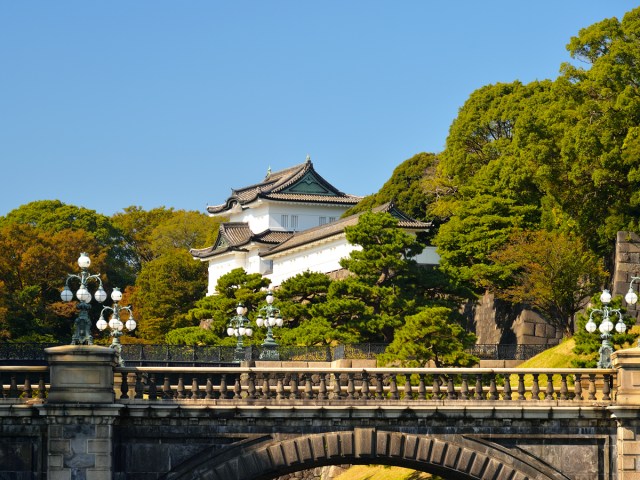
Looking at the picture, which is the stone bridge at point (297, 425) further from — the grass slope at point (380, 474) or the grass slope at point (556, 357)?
the grass slope at point (556, 357)

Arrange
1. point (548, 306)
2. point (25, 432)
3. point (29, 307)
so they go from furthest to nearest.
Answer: point (29, 307), point (548, 306), point (25, 432)

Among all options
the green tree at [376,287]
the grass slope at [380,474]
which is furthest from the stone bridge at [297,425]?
the green tree at [376,287]

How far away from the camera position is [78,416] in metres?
34.0

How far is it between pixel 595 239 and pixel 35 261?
129ft

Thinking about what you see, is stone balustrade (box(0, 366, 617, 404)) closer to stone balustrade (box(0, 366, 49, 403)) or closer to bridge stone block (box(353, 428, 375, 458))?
stone balustrade (box(0, 366, 49, 403))

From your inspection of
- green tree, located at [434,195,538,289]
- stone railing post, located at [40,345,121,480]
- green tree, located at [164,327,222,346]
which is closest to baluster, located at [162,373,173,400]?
stone railing post, located at [40,345,121,480]

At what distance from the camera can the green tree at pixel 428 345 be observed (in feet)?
208

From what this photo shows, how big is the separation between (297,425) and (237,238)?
79.3 m

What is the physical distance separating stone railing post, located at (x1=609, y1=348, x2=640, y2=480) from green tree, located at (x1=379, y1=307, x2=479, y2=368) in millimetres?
27703

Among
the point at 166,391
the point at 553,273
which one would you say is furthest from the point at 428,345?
the point at 166,391

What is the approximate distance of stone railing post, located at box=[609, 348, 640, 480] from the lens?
3509 centimetres

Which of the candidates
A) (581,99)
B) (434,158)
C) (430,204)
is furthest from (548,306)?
(434,158)

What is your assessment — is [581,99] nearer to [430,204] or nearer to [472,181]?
[472,181]

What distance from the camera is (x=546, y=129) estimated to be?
68188 mm
